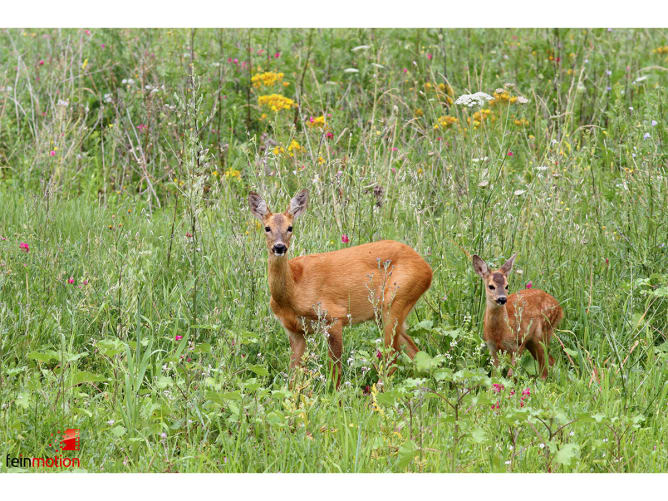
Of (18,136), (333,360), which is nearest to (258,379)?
(333,360)

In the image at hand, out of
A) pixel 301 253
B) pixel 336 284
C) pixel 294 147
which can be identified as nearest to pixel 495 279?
pixel 336 284

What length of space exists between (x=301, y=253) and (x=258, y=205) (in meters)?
0.98

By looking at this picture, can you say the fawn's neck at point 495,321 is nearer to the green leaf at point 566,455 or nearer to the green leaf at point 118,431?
the green leaf at point 566,455

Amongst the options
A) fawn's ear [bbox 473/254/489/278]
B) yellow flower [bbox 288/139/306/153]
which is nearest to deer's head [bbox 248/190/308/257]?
fawn's ear [bbox 473/254/489/278]

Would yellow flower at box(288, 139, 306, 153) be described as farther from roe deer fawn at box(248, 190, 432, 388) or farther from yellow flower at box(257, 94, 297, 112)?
roe deer fawn at box(248, 190, 432, 388)

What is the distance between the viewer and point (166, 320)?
18.5 feet

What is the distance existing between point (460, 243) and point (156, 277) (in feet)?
6.83

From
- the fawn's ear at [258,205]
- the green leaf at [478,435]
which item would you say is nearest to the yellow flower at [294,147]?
the fawn's ear at [258,205]

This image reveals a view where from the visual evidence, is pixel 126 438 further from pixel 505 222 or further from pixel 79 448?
pixel 505 222

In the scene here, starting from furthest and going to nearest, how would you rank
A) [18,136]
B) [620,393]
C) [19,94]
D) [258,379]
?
1. [19,94]
2. [18,136]
3. [258,379]
4. [620,393]

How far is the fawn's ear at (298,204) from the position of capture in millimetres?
5602
